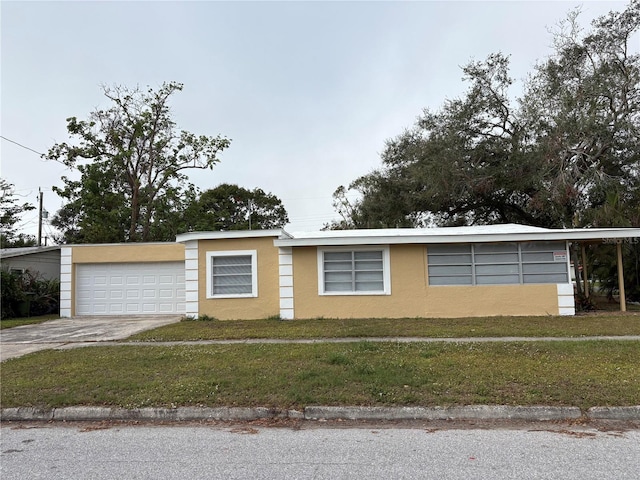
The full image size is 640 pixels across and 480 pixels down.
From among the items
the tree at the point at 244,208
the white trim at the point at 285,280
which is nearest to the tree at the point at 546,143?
the white trim at the point at 285,280

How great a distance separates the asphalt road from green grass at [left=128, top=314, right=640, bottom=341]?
16.9 ft

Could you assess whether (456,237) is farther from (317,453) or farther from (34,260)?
(34,260)

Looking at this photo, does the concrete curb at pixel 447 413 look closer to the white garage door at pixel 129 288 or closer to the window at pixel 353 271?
the window at pixel 353 271

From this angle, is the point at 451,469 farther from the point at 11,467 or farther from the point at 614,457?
the point at 11,467

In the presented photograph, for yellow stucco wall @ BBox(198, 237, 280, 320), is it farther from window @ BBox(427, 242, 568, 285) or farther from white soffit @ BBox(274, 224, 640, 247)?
window @ BBox(427, 242, 568, 285)

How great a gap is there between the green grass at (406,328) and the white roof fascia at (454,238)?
2.30 meters

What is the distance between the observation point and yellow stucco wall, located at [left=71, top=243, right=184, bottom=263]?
54.1 ft

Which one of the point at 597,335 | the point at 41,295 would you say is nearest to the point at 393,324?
the point at 597,335

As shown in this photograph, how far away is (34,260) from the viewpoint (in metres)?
19.6

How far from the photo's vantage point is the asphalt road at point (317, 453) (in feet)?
12.7

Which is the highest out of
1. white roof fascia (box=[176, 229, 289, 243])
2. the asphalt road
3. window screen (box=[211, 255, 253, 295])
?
white roof fascia (box=[176, 229, 289, 243])

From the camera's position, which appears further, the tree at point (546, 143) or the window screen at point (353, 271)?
the tree at point (546, 143)

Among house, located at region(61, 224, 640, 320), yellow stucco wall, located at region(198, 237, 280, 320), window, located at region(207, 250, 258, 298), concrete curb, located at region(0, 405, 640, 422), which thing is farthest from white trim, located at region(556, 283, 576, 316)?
window, located at region(207, 250, 258, 298)

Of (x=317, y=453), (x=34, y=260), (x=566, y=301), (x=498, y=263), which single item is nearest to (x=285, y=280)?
(x=498, y=263)
